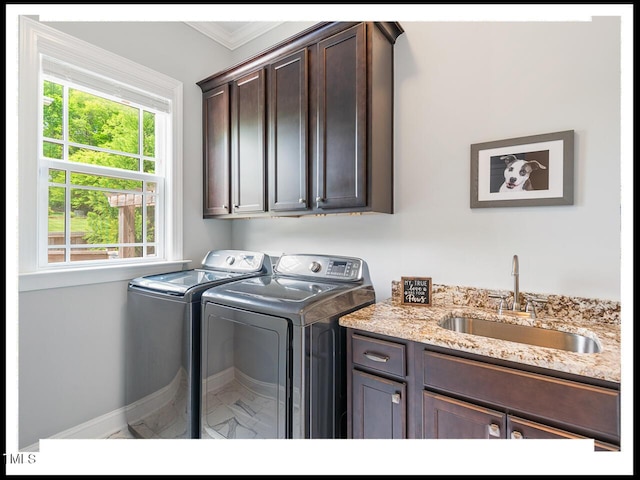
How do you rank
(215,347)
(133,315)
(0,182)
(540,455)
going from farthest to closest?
(133,315) < (215,347) < (0,182) < (540,455)

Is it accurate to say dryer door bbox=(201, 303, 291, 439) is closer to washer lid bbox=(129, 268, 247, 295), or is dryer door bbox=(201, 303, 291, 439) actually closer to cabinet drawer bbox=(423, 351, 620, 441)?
washer lid bbox=(129, 268, 247, 295)

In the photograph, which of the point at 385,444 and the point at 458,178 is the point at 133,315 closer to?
the point at 385,444

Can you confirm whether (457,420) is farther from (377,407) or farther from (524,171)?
(524,171)

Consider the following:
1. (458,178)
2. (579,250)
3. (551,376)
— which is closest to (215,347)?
(551,376)

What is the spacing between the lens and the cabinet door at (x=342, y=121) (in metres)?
1.66

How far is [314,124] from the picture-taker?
72.2 inches

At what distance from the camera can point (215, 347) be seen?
162 cm

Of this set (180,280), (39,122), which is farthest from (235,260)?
(39,122)

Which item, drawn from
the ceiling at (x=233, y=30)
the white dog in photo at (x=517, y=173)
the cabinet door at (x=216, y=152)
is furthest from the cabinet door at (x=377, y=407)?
the ceiling at (x=233, y=30)

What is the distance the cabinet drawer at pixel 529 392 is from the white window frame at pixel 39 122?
6.57 ft

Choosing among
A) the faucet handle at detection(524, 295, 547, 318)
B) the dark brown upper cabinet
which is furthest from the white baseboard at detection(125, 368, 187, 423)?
the faucet handle at detection(524, 295, 547, 318)

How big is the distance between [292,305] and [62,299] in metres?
1.47

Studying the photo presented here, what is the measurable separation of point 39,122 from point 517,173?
264 centimetres

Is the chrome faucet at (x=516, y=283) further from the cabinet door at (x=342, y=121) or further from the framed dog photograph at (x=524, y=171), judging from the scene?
the cabinet door at (x=342, y=121)
